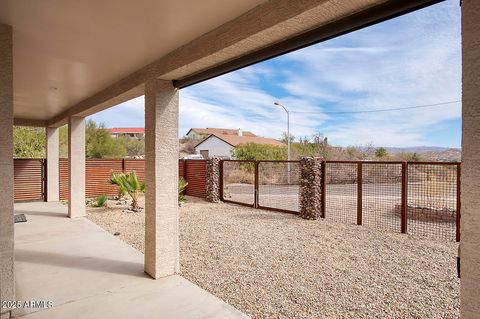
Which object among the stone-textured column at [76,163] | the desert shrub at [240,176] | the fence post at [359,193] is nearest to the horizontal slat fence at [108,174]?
the stone-textured column at [76,163]

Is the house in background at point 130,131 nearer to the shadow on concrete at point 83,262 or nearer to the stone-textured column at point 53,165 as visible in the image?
the stone-textured column at point 53,165

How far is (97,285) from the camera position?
3787mm

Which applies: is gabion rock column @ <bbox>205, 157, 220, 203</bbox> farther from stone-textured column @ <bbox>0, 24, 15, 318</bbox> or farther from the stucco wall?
the stucco wall

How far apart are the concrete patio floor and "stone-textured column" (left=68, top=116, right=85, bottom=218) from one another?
6.67ft

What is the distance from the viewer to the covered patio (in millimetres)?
1953

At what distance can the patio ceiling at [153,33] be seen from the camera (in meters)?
2.34

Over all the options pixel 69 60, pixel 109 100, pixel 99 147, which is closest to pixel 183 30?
pixel 69 60

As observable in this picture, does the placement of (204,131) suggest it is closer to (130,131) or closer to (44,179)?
(130,131)

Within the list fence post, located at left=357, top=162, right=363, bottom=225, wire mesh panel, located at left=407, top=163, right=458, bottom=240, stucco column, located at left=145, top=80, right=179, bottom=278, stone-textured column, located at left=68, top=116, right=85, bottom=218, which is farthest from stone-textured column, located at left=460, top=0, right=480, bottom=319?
stone-textured column, located at left=68, top=116, right=85, bottom=218

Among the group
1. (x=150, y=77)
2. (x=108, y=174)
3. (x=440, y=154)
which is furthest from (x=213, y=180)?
(x=440, y=154)

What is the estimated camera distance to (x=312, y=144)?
24859mm

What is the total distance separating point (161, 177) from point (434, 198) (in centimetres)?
609

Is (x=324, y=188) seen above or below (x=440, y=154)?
below

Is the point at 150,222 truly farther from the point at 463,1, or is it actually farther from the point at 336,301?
the point at 463,1
